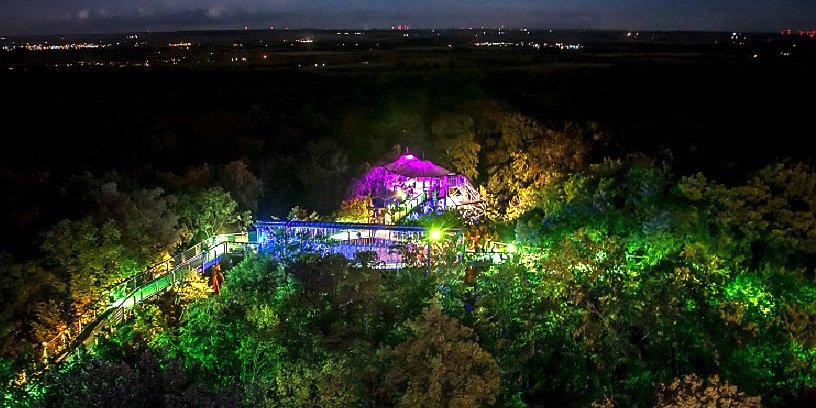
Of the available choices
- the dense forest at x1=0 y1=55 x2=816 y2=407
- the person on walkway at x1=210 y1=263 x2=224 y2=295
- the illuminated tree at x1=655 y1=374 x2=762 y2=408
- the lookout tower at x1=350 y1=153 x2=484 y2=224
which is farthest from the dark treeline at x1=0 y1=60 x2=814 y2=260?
the illuminated tree at x1=655 y1=374 x2=762 y2=408

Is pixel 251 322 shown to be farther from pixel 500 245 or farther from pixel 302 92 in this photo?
pixel 302 92

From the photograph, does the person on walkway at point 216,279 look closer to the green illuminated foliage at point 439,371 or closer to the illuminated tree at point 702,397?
the green illuminated foliage at point 439,371

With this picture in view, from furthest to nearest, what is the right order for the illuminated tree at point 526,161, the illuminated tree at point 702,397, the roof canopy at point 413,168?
1. the illuminated tree at point 526,161
2. the roof canopy at point 413,168
3. the illuminated tree at point 702,397

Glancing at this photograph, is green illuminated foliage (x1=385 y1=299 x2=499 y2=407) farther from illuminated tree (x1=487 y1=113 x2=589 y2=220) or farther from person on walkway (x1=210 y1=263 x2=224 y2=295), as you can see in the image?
illuminated tree (x1=487 y1=113 x2=589 y2=220)

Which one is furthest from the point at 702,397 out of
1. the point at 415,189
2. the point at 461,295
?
the point at 415,189

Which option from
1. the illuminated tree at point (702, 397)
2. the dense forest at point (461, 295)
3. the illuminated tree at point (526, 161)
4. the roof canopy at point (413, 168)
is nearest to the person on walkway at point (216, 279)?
the dense forest at point (461, 295)

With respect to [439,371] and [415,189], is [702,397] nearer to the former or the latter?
[439,371]

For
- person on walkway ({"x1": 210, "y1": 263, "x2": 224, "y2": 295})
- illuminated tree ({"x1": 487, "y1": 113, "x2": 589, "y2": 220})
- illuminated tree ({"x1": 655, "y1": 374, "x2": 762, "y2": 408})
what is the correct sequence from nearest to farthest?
illuminated tree ({"x1": 655, "y1": 374, "x2": 762, "y2": 408})
person on walkway ({"x1": 210, "y1": 263, "x2": 224, "y2": 295})
illuminated tree ({"x1": 487, "y1": 113, "x2": 589, "y2": 220})

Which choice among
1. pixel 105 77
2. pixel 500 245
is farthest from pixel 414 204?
pixel 105 77

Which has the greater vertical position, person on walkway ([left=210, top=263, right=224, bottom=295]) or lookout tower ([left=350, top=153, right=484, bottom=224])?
lookout tower ([left=350, top=153, right=484, bottom=224])
